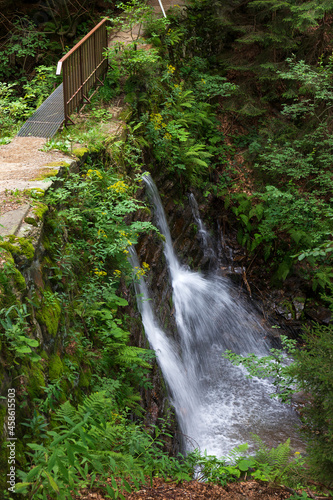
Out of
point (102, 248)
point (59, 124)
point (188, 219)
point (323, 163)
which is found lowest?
point (188, 219)

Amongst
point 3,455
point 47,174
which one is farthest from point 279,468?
point 47,174

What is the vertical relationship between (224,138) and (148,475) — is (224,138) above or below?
above

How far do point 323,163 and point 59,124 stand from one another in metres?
6.70

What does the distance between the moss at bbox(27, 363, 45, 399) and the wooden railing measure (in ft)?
15.4

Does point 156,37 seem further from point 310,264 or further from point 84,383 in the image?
point 84,383

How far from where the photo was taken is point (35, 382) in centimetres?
321

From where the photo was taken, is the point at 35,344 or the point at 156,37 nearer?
the point at 35,344

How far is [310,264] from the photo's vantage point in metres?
10.5

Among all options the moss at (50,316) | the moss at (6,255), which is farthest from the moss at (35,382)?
the moss at (6,255)

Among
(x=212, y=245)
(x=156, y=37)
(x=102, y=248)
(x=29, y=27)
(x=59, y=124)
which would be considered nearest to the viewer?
(x=102, y=248)

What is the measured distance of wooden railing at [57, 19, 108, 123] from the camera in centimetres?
662

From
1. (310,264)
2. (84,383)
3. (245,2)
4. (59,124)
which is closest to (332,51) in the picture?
(245,2)

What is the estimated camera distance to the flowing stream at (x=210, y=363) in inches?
266

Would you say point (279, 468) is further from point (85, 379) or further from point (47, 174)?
point (47, 174)
